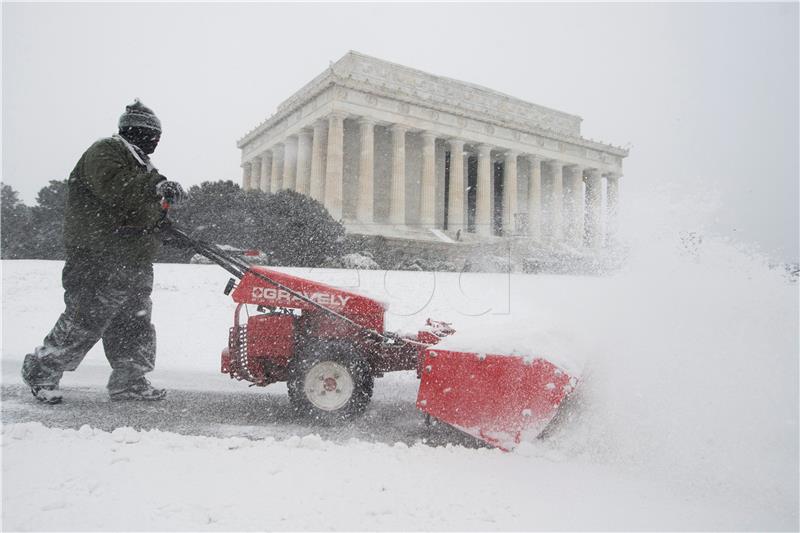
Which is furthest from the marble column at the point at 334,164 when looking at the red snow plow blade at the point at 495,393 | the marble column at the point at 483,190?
the red snow plow blade at the point at 495,393

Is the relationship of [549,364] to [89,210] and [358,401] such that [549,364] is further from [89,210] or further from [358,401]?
[89,210]

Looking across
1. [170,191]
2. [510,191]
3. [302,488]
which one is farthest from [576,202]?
[302,488]

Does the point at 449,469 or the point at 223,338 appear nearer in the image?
the point at 449,469

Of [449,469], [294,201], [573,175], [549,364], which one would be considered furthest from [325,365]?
[573,175]

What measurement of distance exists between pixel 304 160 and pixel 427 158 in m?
8.34

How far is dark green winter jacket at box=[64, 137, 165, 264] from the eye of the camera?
12.9 ft

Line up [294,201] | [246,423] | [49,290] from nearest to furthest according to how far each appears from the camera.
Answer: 1. [246,423]
2. [49,290]
3. [294,201]

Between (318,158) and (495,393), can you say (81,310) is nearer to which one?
(495,393)

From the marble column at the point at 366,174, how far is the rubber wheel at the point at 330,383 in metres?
27.6

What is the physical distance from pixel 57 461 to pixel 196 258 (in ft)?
43.2

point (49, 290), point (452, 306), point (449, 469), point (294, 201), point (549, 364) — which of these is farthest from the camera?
point (294, 201)

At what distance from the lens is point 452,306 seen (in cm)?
895

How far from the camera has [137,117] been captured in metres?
4.44

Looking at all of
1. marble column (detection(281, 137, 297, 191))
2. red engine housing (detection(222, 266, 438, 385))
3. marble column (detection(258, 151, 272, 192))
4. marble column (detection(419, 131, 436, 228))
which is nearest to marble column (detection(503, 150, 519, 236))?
marble column (detection(419, 131, 436, 228))
